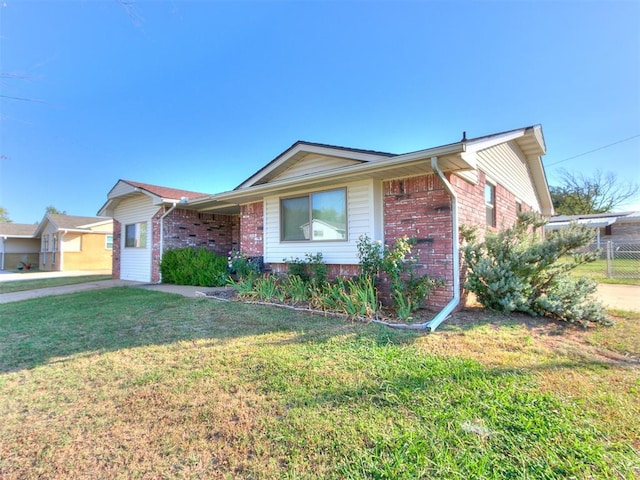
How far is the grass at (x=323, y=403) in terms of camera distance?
5.92 ft

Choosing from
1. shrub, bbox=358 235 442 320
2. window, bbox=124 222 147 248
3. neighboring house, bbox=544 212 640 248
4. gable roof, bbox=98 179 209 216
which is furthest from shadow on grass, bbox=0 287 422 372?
neighboring house, bbox=544 212 640 248

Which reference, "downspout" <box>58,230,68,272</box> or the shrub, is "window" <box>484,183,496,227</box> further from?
"downspout" <box>58,230,68,272</box>

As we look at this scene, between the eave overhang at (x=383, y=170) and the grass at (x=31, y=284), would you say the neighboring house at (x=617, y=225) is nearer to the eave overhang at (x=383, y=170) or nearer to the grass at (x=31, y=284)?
the eave overhang at (x=383, y=170)

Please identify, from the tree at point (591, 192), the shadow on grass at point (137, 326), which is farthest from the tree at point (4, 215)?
the tree at point (591, 192)

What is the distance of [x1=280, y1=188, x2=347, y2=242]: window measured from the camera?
6.62 m

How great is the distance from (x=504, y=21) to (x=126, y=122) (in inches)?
556

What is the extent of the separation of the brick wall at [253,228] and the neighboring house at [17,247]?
26.7m

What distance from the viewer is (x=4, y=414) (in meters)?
2.39

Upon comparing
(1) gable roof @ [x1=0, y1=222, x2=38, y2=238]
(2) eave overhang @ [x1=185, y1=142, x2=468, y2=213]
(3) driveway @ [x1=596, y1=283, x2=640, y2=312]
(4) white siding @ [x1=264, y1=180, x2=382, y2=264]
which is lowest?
(3) driveway @ [x1=596, y1=283, x2=640, y2=312]

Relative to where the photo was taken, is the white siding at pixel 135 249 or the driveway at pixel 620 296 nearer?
the driveway at pixel 620 296

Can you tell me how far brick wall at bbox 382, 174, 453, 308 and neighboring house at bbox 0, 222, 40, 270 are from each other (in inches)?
1241

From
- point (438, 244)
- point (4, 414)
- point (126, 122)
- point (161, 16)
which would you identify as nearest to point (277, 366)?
point (4, 414)

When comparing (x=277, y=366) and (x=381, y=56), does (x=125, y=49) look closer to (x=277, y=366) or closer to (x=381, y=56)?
(x=381, y=56)

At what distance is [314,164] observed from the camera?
7488 mm
